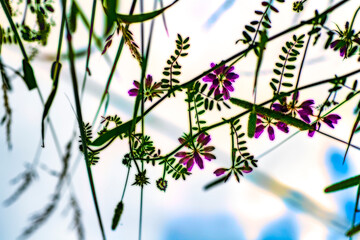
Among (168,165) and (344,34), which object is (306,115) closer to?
(344,34)

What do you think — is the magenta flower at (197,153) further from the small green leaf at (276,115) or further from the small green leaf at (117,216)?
the small green leaf at (117,216)

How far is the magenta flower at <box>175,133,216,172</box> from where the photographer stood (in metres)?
0.65

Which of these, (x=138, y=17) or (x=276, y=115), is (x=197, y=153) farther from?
(x=138, y=17)

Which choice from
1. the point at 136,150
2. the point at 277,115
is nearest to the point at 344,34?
the point at 277,115

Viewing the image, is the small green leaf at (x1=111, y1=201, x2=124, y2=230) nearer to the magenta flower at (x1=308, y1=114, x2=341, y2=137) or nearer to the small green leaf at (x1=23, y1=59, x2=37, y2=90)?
the small green leaf at (x1=23, y1=59, x2=37, y2=90)

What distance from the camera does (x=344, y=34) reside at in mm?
586

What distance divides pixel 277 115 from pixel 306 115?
0.16m

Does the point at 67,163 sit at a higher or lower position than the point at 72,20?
lower

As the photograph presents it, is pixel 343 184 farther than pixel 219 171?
No

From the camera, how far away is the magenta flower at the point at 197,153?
2.14 ft

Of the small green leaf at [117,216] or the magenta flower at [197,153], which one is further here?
the magenta flower at [197,153]

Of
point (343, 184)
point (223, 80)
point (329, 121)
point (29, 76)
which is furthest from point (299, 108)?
point (29, 76)

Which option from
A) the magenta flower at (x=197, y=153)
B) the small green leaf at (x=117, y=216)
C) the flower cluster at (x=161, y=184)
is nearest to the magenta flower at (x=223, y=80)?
the magenta flower at (x=197, y=153)

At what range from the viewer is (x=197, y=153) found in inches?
26.2
